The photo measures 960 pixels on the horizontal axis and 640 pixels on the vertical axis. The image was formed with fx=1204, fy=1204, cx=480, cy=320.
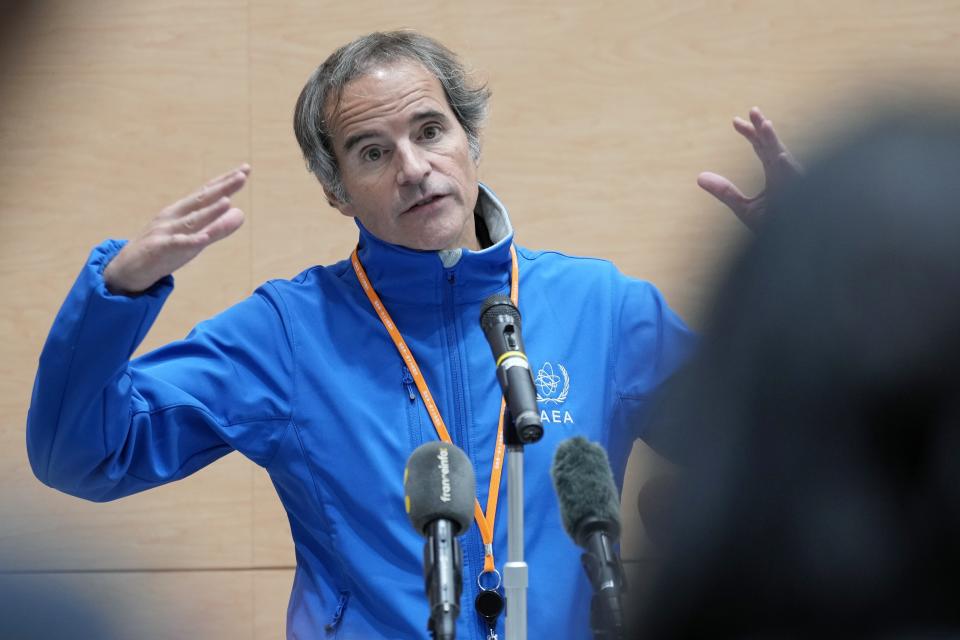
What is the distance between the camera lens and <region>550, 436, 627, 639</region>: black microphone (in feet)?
4.08

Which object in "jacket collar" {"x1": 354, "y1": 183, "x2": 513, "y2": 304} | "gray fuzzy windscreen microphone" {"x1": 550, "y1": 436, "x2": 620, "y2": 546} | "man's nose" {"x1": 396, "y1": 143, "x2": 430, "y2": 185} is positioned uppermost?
"man's nose" {"x1": 396, "y1": 143, "x2": 430, "y2": 185}

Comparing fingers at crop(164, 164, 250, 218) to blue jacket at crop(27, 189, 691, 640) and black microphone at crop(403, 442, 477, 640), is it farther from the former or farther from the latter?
black microphone at crop(403, 442, 477, 640)

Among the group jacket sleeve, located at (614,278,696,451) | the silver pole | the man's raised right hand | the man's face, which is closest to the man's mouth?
the man's face

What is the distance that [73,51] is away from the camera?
3467 millimetres

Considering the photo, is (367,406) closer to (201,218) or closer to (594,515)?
(201,218)

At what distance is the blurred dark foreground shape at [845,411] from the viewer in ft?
1.62

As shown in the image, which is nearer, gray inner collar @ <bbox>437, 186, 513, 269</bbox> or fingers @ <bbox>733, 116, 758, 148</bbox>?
fingers @ <bbox>733, 116, 758, 148</bbox>

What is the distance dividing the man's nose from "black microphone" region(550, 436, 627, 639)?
1063 mm

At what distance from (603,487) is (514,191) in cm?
215

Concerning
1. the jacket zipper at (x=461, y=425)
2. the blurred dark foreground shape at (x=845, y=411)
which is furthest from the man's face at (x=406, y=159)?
the blurred dark foreground shape at (x=845, y=411)

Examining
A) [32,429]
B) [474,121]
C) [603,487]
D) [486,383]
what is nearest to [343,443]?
[486,383]

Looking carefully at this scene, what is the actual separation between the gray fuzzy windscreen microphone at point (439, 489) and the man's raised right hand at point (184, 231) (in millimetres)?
550

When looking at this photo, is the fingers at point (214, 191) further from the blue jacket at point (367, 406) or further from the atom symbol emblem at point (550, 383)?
the atom symbol emblem at point (550, 383)

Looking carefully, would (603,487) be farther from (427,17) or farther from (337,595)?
(427,17)
